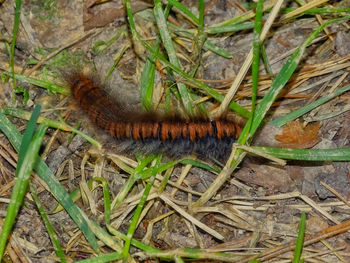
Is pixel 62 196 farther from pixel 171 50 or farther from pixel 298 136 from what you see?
pixel 298 136

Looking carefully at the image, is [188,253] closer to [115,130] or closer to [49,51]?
[115,130]

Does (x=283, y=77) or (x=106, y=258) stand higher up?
(x=283, y=77)

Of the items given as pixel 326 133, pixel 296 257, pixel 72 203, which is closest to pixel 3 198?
pixel 72 203

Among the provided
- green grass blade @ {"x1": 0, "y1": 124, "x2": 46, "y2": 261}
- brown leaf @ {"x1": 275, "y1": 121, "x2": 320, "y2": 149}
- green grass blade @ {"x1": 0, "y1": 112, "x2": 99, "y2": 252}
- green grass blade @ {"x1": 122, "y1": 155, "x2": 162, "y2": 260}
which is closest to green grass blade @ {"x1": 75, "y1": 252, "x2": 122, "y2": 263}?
green grass blade @ {"x1": 122, "y1": 155, "x2": 162, "y2": 260}

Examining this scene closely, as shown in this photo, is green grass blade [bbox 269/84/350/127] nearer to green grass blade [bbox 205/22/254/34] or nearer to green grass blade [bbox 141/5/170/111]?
green grass blade [bbox 205/22/254/34]

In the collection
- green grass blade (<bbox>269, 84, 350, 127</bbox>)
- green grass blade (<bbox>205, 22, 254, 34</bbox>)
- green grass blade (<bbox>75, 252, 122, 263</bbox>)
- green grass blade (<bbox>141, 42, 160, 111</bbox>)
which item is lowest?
green grass blade (<bbox>75, 252, 122, 263</bbox>)

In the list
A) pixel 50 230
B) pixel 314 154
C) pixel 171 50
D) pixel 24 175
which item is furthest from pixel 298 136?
pixel 24 175
